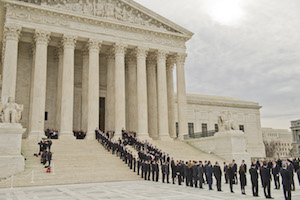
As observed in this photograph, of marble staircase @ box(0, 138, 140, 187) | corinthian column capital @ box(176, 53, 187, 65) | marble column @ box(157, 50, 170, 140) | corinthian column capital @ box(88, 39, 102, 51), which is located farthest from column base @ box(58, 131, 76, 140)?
corinthian column capital @ box(176, 53, 187, 65)

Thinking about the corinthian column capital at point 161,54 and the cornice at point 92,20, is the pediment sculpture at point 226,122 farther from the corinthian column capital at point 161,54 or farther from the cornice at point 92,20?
the cornice at point 92,20

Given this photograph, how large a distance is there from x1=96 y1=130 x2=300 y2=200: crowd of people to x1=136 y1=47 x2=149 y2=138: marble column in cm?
453

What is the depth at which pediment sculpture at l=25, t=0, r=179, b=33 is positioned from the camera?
33.3 meters

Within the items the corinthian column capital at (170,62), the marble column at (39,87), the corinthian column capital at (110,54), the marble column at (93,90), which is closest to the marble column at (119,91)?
the corinthian column capital at (110,54)

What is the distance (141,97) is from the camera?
36219 mm

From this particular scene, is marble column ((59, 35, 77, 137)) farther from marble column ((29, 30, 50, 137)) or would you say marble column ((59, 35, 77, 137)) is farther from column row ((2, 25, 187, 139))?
marble column ((29, 30, 50, 137))

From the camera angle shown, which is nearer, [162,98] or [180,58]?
[162,98]

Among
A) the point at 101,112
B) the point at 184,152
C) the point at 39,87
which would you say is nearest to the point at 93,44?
the point at 39,87

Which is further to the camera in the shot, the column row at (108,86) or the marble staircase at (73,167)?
the column row at (108,86)

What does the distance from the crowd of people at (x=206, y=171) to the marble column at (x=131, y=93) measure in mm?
7649

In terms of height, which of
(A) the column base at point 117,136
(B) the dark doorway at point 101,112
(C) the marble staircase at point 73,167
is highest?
(B) the dark doorway at point 101,112

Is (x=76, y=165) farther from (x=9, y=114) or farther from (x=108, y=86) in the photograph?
(x=108, y=86)

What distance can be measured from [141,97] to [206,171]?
69.8 ft

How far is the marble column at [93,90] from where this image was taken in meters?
32.6
